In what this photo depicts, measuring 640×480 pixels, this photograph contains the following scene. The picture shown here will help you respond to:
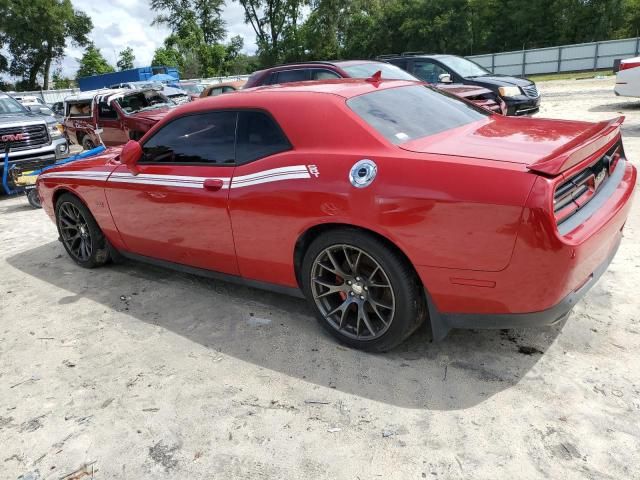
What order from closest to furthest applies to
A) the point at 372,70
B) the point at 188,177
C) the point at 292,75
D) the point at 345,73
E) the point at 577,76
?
the point at 188,177, the point at 345,73, the point at 372,70, the point at 292,75, the point at 577,76

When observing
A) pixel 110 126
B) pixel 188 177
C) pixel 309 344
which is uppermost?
pixel 188 177

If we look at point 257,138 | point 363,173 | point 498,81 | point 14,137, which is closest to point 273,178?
point 257,138

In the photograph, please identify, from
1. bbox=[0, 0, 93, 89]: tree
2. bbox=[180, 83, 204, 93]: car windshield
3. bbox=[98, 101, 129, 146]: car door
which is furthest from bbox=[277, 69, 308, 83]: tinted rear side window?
bbox=[0, 0, 93, 89]: tree

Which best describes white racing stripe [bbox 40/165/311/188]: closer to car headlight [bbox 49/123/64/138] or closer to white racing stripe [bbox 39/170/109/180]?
white racing stripe [bbox 39/170/109/180]

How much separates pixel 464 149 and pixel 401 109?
716mm

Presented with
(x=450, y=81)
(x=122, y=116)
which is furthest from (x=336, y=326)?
(x=122, y=116)

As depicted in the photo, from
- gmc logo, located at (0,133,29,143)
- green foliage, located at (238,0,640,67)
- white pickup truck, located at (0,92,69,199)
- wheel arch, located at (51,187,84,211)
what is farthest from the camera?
green foliage, located at (238,0,640,67)

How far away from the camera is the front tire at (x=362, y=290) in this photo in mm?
2770

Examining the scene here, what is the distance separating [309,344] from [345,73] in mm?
5672

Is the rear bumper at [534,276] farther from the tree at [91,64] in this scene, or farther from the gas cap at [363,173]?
the tree at [91,64]

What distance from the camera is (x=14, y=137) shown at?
29.7 feet

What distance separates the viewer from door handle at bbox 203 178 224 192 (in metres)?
3.42

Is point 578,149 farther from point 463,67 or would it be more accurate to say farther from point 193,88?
point 193,88

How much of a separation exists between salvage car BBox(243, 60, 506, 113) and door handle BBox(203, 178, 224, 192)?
4.95 meters
